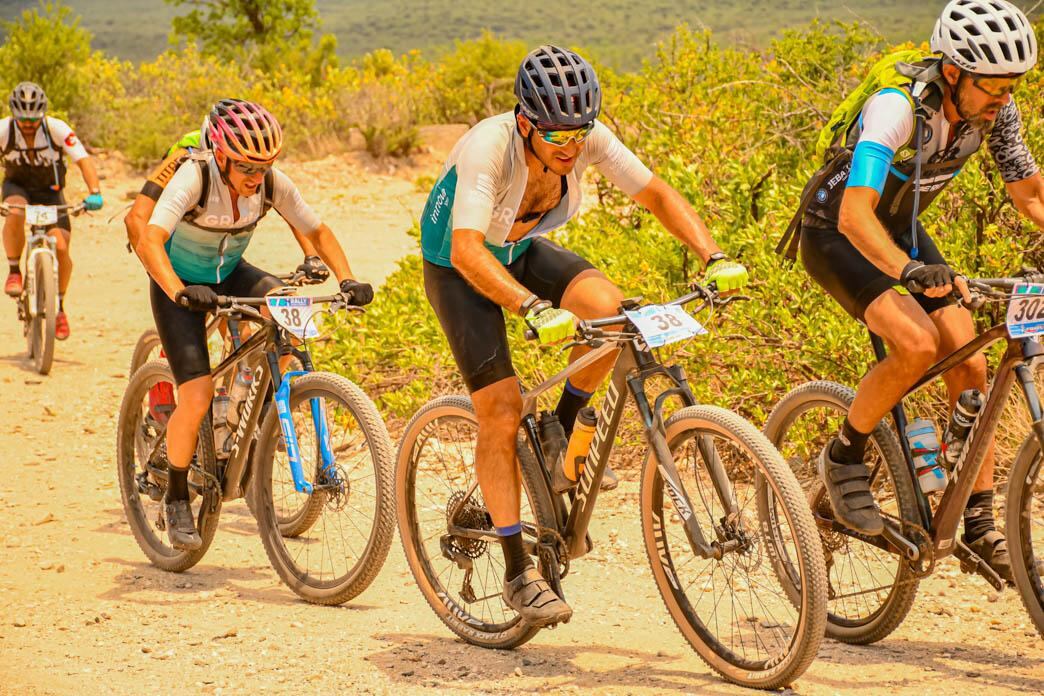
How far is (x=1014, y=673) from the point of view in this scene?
489cm

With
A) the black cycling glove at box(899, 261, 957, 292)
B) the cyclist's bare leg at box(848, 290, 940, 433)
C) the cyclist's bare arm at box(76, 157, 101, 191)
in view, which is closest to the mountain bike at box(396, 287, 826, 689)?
the cyclist's bare leg at box(848, 290, 940, 433)

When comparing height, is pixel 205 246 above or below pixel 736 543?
above

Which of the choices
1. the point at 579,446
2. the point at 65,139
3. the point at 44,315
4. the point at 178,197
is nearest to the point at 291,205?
the point at 178,197

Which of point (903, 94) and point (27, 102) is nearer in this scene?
point (903, 94)

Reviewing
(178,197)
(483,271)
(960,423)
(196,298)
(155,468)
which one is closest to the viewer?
(483,271)

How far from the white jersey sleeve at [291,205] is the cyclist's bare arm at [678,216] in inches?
76.1

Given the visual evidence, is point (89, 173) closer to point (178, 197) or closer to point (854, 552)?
point (178, 197)

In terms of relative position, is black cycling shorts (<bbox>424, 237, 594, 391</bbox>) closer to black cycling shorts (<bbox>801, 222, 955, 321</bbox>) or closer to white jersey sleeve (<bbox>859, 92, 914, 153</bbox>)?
black cycling shorts (<bbox>801, 222, 955, 321</bbox>)

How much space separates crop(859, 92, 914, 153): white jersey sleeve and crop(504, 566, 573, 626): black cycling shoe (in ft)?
6.37

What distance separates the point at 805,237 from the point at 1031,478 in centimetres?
124

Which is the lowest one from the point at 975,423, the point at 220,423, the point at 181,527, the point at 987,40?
the point at 181,527

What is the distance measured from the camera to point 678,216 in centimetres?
504

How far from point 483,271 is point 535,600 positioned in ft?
4.02

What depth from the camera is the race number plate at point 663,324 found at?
177 inches
